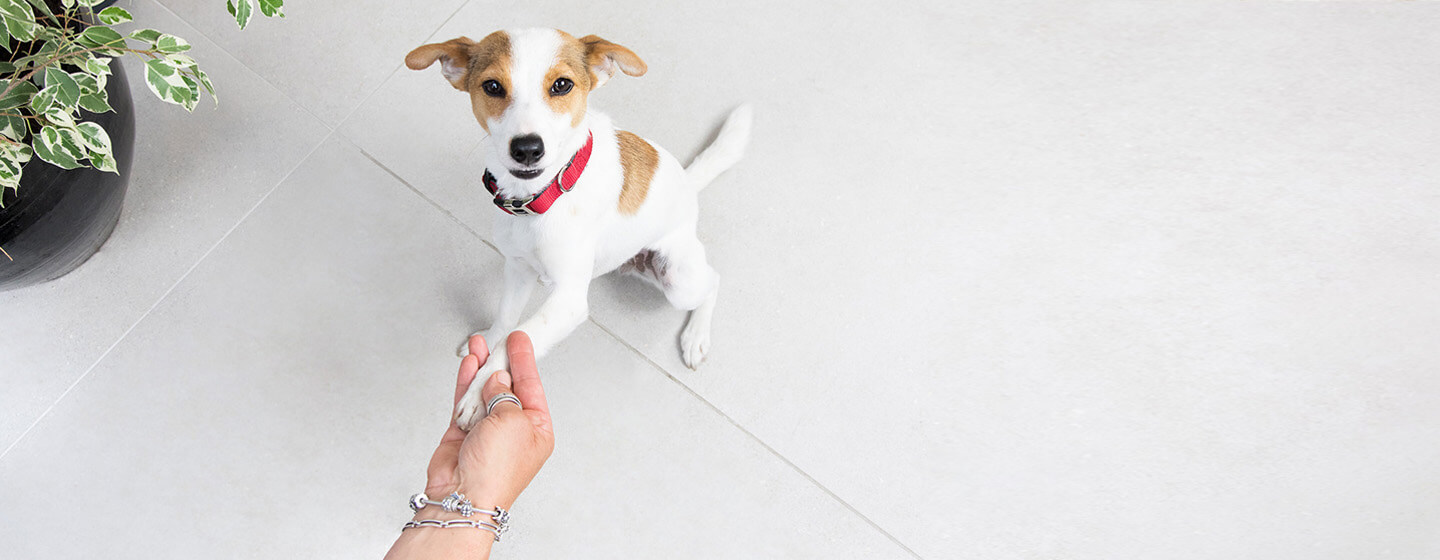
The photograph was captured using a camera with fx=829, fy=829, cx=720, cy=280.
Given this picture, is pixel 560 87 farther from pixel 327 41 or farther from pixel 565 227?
pixel 327 41

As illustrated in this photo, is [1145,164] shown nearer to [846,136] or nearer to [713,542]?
[846,136]

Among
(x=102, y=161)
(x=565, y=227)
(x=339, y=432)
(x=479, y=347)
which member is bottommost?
(x=339, y=432)

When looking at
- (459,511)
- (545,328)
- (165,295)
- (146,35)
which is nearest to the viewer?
(146,35)

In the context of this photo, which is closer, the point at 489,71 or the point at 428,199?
the point at 489,71

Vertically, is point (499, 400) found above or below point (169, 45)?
below

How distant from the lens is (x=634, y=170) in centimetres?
173

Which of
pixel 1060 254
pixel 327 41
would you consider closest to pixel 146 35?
pixel 327 41

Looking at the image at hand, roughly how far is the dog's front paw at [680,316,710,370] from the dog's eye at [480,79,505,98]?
90 centimetres

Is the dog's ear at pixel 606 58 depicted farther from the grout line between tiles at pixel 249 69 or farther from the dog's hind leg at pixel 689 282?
the grout line between tiles at pixel 249 69

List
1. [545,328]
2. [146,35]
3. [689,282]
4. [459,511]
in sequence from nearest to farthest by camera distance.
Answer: [146,35]
[459,511]
[545,328]
[689,282]

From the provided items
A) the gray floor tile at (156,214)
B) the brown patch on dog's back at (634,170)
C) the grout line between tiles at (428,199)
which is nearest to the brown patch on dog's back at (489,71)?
the brown patch on dog's back at (634,170)

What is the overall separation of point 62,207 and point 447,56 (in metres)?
1.00

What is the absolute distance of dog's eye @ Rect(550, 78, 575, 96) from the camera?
1.48 metres

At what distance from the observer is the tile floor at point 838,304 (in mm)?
2074
